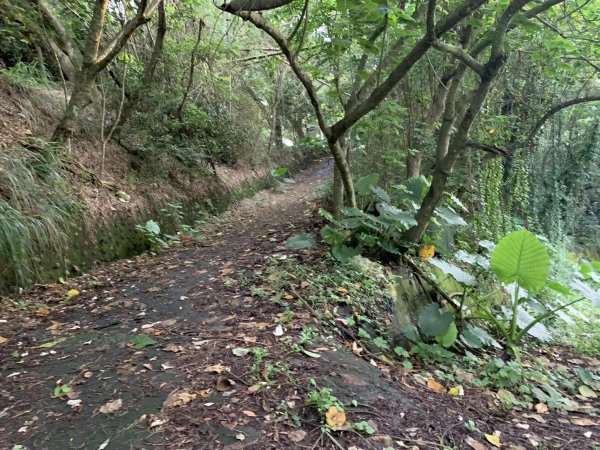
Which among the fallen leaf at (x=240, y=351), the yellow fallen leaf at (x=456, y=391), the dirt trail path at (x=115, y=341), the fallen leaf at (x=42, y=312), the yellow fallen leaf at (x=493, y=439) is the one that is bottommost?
the fallen leaf at (x=42, y=312)

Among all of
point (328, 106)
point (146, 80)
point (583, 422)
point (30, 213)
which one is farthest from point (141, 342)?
point (328, 106)

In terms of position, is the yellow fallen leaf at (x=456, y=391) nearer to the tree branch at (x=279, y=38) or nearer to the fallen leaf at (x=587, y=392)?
the fallen leaf at (x=587, y=392)

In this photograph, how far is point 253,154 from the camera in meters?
11.0

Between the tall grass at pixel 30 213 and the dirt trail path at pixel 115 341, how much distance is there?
0.33 metres

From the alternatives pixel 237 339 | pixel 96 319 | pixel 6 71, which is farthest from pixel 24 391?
pixel 6 71

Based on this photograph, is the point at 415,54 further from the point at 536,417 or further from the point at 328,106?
the point at 328,106

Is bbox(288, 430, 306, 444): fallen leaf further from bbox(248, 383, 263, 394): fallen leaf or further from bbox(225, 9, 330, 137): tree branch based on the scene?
bbox(225, 9, 330, 137): tree branch

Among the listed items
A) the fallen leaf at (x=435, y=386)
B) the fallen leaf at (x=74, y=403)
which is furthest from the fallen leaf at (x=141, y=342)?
the fallen leaf at (x=435, y=386)

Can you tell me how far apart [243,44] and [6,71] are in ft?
20.6

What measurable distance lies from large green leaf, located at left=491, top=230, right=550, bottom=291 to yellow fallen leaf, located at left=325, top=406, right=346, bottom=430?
7.57 feet

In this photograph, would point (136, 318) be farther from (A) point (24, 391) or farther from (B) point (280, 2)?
(B) point (280, 2)

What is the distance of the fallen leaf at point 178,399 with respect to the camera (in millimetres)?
2180

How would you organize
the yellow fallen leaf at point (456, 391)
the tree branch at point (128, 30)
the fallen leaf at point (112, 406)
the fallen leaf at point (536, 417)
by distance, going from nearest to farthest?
the fallen leaf at point (112, 406) → the fallen leaf at point (536, 417) → the yellow fallen leaf at point (456, 391) → the tree branch at point (128, 30)

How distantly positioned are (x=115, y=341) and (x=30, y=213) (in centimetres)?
177
